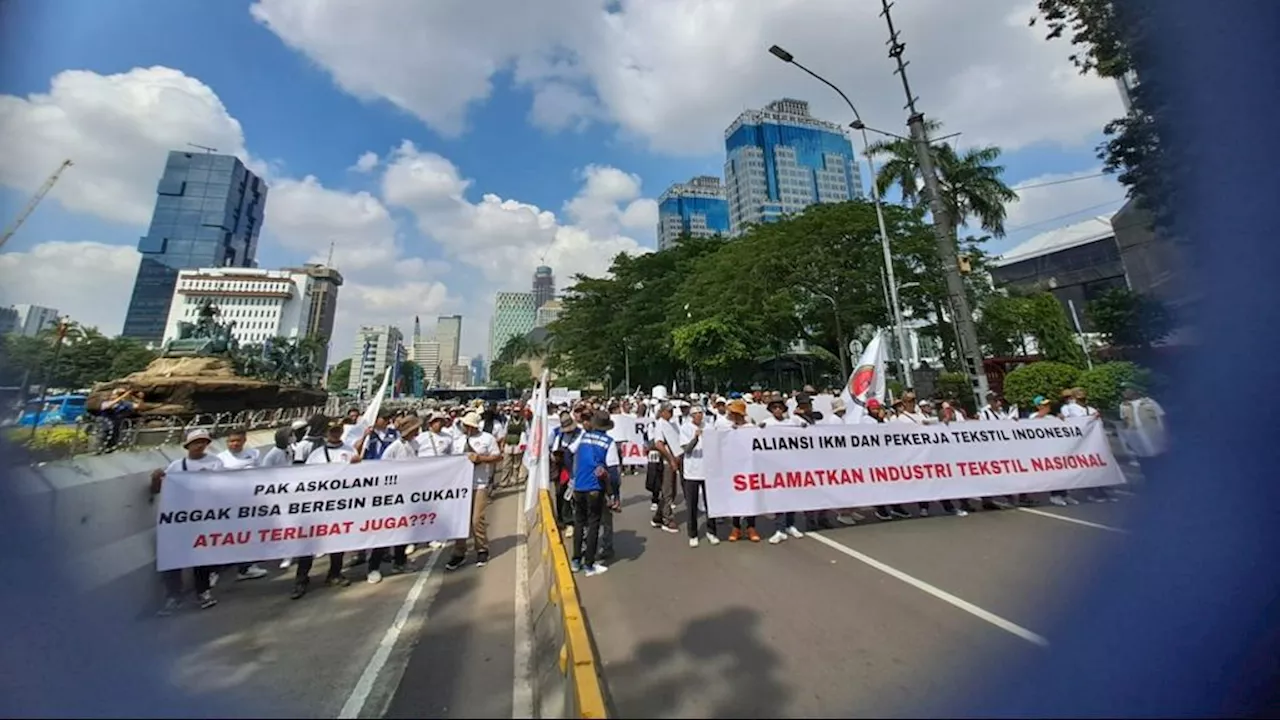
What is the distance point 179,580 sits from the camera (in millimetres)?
4426

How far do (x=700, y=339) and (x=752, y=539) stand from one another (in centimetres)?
2109

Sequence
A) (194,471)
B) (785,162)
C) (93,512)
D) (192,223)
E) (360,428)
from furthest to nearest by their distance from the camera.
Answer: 1. (785,162)
2. (192,223)
3. (360,428)
4. (93,512)
5. (194,471)

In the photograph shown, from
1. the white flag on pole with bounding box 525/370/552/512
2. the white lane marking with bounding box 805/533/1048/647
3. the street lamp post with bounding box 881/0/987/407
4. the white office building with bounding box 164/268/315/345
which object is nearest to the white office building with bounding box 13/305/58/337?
the white flag on pole with bounding box 525/370/552/512

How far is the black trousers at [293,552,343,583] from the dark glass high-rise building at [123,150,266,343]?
18.8 ft

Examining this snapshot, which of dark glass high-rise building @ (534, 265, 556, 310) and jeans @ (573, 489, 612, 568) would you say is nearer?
jeans @ (573, 489, 612, 568)

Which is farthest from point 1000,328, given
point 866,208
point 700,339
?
point 700,339

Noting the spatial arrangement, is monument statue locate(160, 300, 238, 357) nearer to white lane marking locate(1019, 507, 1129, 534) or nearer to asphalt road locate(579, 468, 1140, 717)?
asphalt road locate(579, 468, 1140, 717)

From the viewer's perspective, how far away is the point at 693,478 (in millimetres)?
5957

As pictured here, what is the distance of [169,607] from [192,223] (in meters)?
11.0

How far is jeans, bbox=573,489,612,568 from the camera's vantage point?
5039mm

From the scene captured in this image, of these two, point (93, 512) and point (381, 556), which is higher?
point (93, 512)

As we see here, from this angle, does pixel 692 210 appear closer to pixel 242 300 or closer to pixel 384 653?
pixel 242 300

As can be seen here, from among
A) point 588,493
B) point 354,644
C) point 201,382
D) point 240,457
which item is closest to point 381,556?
A: point 240,457

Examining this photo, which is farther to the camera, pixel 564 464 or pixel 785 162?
pixel 785 162
